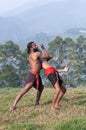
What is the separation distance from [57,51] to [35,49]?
39.8 metres

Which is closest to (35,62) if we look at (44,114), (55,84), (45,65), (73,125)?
(45,65)

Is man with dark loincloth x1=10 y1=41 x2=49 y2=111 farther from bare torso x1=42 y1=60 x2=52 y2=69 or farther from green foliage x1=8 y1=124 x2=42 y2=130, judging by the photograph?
green foliage x1=8 y1=124 x2=42 y2=130

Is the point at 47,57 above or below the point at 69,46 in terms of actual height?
above

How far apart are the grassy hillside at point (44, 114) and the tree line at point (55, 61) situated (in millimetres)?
28250

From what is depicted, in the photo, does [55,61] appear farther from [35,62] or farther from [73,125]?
[73,125]

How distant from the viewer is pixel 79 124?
26.2 feet

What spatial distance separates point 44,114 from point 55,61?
38476mm

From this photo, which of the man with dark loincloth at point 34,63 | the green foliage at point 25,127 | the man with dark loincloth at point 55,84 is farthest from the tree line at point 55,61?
the green foliage at point 25,127

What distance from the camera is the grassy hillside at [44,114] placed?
8.18 meters

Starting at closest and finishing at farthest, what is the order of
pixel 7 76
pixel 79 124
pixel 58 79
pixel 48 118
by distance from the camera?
pixel 79 124
pixel 48 118
pixel 58 79
pixel 7 76

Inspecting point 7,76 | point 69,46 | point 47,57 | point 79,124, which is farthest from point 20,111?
point 69,46

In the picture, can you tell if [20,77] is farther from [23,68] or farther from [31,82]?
[31,82]

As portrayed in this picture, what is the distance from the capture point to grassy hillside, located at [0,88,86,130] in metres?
8.18

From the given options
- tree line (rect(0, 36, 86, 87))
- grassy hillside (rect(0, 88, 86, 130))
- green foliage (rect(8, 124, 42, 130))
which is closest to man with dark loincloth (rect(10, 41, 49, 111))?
grassy hillside (rect(0, 88, 86, 130))
